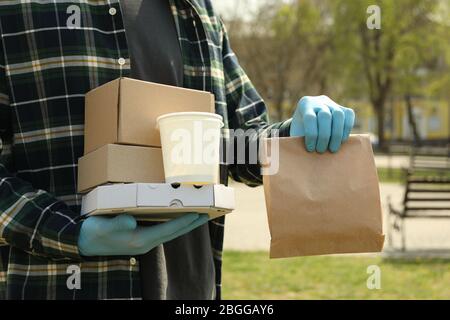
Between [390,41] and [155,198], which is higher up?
[390,41]

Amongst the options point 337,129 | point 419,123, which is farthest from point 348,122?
point 419,123

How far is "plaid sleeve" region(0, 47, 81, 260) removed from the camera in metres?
1.65

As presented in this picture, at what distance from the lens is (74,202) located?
177cm

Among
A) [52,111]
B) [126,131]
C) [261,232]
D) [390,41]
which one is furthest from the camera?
[390,41]

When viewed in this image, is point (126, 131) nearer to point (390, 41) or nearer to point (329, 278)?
point (329, 278)

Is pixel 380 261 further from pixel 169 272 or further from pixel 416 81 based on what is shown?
pixel 416 81

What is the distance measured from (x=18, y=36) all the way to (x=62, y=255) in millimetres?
583

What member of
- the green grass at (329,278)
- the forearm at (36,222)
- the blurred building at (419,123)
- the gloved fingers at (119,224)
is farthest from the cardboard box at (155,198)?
the blurred building at (419,123)

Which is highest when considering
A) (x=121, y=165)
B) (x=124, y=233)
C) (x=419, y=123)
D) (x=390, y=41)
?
(x=390, y=41)

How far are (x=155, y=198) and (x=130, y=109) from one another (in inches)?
9.8

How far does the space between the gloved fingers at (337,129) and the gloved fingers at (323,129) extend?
1 cm

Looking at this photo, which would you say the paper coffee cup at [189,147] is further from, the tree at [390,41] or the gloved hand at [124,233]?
the tree at [390,41]

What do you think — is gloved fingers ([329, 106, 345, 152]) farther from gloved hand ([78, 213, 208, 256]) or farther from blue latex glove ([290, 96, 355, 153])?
gloved hand ([78, 213, 208, 256])

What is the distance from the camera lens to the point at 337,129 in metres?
1.71
